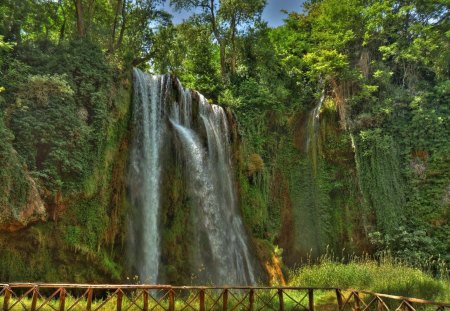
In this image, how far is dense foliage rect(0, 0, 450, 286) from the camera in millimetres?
15420

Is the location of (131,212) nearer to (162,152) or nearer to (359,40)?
(162,152)

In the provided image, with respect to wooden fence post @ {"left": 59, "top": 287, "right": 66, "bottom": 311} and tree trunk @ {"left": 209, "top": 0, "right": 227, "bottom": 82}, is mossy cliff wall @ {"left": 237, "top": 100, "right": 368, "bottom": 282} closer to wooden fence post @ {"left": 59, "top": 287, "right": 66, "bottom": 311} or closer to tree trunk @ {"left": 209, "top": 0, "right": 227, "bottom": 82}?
tree trunk @ {"left": 209, "top": 0, "right": 227, "bottom": 82}

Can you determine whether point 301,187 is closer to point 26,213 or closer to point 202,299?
point 202,299

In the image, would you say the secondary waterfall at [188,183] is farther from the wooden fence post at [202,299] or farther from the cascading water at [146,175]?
the wooden fence post at [202,299]

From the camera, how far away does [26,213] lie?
858 cm

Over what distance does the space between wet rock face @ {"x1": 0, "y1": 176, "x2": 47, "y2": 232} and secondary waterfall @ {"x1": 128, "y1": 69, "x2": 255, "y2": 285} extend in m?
2.92

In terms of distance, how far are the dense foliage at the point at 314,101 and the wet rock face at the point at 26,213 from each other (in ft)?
8.88

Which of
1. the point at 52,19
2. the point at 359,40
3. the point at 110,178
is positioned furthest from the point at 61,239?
the point at 359,40

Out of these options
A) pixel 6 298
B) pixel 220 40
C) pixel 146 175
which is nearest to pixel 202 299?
pixel 6 298

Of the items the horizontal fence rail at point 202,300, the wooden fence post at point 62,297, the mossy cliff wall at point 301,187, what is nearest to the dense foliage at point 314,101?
the mossy cliff wall at point 301,187

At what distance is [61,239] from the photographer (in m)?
9.34

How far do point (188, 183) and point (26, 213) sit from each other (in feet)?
18.9

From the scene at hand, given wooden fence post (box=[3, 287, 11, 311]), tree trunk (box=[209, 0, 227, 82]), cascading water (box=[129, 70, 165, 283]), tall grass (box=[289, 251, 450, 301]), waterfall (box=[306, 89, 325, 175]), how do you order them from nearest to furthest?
1. wooden fence post (box=[3, 287, 11, 311])
2. tall grass (box=[289, 251, 450, 301])
3. cascading water (box=[129, 70, 165, 283])
4. waterfall (box=[306, 89, 325, 175])
5. tree trunk (box=[209, 0, 227, 82])

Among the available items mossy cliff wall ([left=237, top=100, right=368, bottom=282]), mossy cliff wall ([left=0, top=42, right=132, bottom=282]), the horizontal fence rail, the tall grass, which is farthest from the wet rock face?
mossy cliff wall ([left=237, top=100, right=368, bottom=282])
